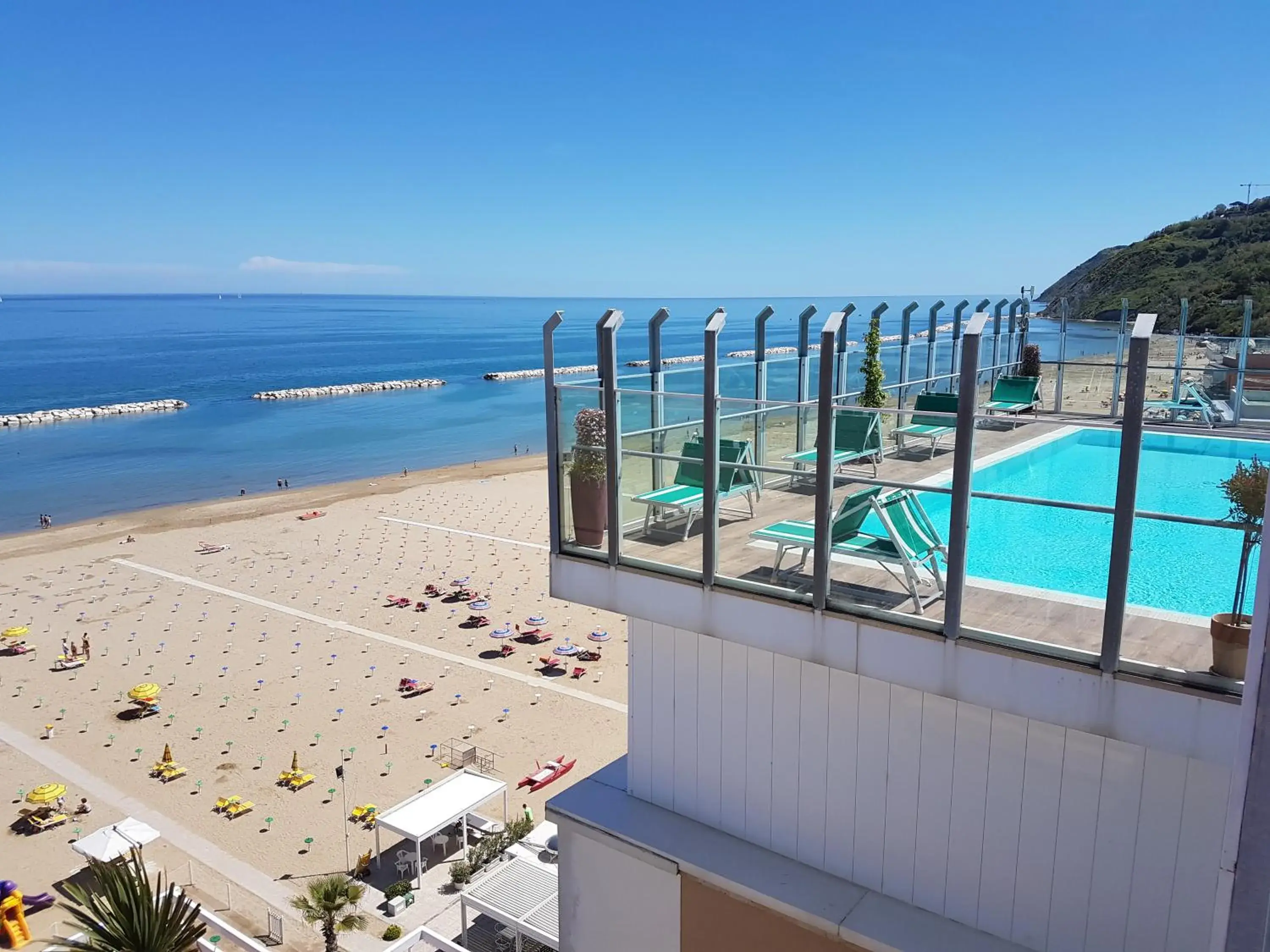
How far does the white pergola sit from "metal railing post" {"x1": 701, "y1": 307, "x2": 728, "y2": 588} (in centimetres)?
891

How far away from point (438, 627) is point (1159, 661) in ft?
64.9

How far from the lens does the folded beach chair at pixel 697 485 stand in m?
5.39

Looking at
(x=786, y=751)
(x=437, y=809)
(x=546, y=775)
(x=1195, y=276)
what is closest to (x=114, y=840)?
(x=437, y=809)

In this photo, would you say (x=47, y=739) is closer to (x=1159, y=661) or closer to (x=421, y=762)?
(x=421, y=762)

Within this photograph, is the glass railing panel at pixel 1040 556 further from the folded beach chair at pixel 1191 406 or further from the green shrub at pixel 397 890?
the green shrub at pixel 397 890

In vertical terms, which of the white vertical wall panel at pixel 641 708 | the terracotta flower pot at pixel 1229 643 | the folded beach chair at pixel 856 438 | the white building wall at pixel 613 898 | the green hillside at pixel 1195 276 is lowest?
the white building wall at pixel 613 898

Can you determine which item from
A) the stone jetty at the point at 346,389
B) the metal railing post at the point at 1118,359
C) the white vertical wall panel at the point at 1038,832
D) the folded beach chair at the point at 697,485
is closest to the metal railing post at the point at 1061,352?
the metal railing post at the point at 1118,359

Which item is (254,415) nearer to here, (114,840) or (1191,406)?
(114,840)

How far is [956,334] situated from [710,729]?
319 inches

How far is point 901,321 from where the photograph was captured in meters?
11.2

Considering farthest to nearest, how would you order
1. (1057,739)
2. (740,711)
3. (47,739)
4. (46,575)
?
(46,575)
(47,739)
(740,711)
(1057,739)

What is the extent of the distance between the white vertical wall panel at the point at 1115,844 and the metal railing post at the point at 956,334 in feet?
24.0

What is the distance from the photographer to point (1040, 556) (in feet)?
14.2

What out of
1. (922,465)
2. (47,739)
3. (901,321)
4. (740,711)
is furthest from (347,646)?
(922,465)
